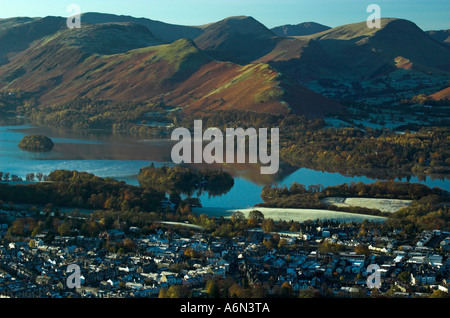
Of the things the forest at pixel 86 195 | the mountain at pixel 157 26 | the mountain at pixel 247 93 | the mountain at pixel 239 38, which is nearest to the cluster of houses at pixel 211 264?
the forest at pixel 86 195

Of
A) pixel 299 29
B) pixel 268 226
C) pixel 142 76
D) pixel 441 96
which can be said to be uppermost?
pixel 299 29

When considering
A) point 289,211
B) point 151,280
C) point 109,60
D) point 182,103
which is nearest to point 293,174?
point 289,211

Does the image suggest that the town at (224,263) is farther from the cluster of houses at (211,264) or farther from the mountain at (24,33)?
the mountain at (24,33)

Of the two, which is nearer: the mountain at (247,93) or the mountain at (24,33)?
the mountain at (247,93)

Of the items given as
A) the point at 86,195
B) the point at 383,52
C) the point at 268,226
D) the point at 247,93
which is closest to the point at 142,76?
the point at 247,93

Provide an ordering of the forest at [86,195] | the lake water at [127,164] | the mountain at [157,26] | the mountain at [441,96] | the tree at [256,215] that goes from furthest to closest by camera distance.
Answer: the mountain at [157,26]
the mountain at [441,96]
the lake water at [127,164]
the forest at [86,195]
the tree at [256,215]

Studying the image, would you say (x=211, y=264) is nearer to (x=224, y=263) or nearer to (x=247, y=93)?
(x=224, y=263)
